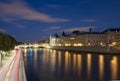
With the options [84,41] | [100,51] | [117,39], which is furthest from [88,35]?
[100,51]

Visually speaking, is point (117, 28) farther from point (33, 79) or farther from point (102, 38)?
point (33, 79)

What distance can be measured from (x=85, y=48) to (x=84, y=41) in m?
33.1

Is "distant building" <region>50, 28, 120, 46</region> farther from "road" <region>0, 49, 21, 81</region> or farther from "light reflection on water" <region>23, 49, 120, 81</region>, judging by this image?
"road" <region>0, 49, 21, 81</region>

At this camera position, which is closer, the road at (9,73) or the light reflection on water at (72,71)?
the road at (9,73)

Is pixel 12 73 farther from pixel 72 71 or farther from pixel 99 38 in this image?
pixel 99 38

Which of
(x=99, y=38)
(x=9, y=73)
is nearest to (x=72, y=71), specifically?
(x=9, y=73)

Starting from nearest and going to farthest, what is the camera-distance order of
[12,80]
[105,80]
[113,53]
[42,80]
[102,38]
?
1. [12,80]
2. [42,80]
3. [105,80]
4. [113,53]
5. [102,38]

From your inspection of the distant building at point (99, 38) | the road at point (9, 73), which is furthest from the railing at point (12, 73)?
the distant building at point (99, 38)

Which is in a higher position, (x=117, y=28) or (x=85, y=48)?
(x=117, y=28)

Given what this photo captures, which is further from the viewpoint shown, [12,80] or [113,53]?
[113,53]

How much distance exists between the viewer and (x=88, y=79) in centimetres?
2352

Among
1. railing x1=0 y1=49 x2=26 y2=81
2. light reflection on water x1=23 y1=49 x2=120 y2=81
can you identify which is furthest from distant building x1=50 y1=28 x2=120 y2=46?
railing x1=0 y1=49 x2=26 y2=81

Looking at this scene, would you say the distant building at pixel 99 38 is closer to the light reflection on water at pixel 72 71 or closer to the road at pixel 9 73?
the light reflection on water at pixel 72 71

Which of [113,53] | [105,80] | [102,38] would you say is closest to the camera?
[105,80]
